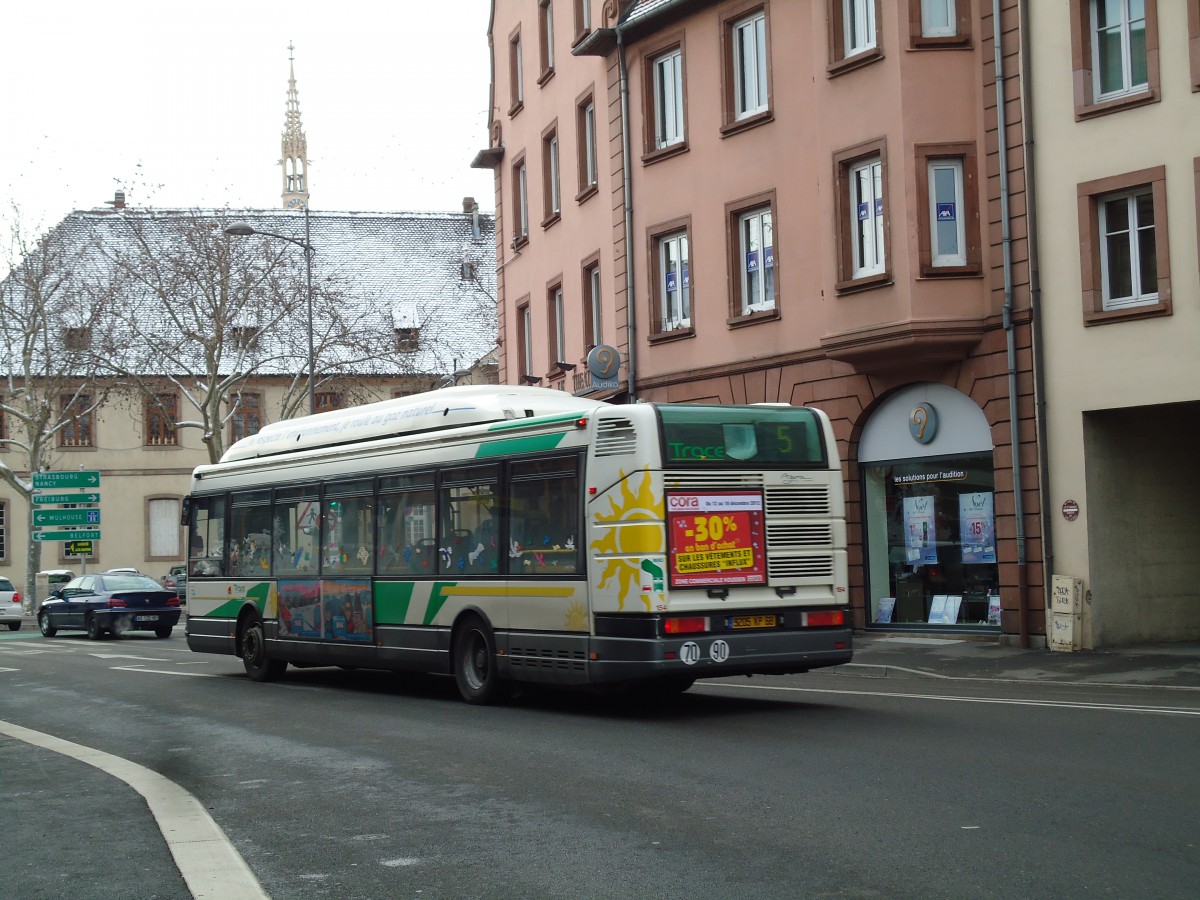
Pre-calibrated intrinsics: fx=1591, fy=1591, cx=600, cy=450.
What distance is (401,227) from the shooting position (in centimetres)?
7231

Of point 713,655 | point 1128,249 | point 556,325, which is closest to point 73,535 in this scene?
point 556,325

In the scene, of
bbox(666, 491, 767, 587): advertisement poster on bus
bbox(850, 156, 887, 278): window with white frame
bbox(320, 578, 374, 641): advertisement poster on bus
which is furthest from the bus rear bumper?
bbox(850, 156, 887, 278): window with white frame

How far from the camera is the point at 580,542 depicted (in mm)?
14125

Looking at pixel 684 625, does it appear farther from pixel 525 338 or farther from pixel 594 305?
pixel 525 338

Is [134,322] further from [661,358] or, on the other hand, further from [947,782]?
[947,782]

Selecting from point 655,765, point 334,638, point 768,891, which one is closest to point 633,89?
point 334,638

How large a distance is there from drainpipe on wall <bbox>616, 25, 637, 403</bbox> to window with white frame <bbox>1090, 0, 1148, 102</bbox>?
1020cm

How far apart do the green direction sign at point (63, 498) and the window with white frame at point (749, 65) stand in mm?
27630

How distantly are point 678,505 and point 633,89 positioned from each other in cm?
1713

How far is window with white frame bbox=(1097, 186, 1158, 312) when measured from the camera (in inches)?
800

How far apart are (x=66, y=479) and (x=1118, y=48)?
3520cm

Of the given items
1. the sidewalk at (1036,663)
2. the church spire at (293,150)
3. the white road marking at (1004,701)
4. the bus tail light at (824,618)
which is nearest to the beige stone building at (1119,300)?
the sidewalk at (1036,663)

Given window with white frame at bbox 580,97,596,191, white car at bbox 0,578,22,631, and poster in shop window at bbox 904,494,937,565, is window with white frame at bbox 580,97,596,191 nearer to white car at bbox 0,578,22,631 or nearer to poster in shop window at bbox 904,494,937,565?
poster in shop window at bbox 904,494,937,565

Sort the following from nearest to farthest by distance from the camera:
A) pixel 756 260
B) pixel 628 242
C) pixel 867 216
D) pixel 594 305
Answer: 1. pixel 867 216
2. pixel 756 260
3. pixel 628 242
4. pixel 594 305
